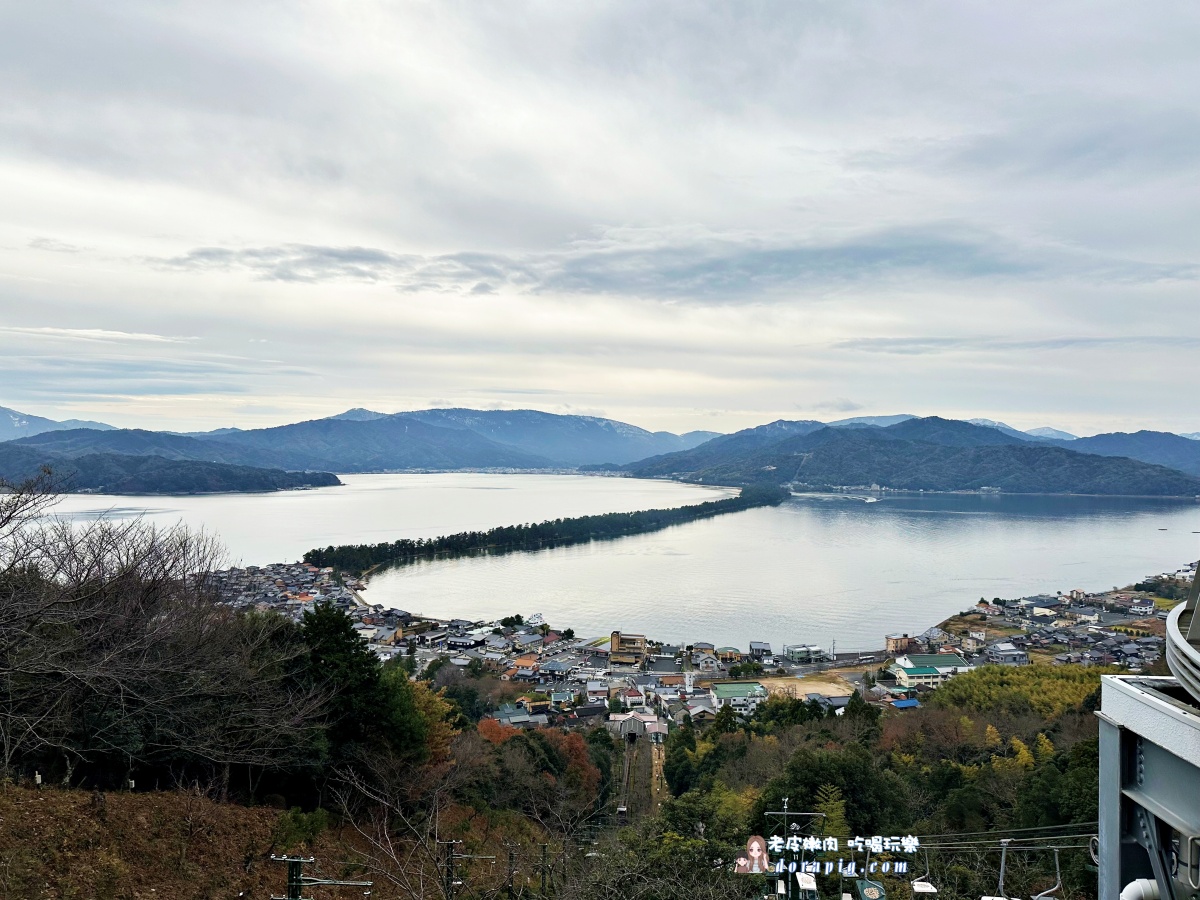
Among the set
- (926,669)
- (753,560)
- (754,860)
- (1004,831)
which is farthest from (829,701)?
(753,560)

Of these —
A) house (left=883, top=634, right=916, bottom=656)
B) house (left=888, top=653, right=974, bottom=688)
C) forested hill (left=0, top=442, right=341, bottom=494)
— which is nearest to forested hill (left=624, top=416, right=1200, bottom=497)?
forested hill (left=0, top=442, right=341, bottom=494)

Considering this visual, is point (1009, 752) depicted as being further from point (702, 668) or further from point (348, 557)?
point (348, 557)

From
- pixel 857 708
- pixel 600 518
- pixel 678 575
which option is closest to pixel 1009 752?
pixel 857 708

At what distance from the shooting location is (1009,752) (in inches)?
219

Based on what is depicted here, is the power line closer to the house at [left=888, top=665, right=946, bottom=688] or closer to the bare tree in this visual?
the bare tree

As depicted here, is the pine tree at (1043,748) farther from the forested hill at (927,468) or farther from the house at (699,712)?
the forested hill at (927,468)

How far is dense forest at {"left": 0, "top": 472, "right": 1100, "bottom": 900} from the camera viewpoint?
112 inches

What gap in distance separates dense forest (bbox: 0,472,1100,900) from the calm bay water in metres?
7.22

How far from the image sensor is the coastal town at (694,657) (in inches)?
333

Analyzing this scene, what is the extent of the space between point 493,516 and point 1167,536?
76.2 ft

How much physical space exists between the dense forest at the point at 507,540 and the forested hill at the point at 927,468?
2236 cm

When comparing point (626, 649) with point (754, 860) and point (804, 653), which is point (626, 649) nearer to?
point (804, 653)

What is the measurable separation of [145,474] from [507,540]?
20227mm

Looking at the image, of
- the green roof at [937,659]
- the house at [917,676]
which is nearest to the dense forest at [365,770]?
the house at [917,676]
